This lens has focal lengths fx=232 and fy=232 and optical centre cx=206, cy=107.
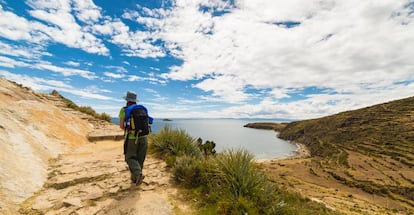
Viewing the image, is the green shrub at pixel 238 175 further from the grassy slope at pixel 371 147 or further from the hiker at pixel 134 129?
the grassy slope at pixel 371 147

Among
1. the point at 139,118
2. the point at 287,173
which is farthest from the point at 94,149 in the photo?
the point at 287,173

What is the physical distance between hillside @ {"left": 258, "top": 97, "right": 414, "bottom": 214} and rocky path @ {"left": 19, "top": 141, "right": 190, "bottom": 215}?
38.0 m

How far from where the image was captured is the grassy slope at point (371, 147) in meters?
64.2

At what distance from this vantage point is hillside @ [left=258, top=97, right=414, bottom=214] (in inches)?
2244

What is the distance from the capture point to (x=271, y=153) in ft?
394

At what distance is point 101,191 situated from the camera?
4.95 m

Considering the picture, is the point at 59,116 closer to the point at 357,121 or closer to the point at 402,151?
the point at 402,151

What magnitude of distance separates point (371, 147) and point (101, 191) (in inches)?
4973

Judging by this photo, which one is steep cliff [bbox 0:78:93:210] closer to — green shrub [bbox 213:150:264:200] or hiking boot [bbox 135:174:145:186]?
hiking boot [bbox 135:174:145:186]

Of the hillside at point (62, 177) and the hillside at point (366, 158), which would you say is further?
the hillside at point (366, 158)

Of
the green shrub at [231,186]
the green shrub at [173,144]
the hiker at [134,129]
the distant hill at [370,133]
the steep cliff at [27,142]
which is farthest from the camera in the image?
the distant hill at [370,133]

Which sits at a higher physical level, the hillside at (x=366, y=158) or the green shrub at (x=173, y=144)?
the green shrub at (x=173, y=144)

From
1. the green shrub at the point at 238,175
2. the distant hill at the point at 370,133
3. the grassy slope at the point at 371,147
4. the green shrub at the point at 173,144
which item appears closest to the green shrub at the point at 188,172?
the green shrub at the point at 238,175

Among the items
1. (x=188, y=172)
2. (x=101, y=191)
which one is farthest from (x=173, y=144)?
(x=101, y=191)
